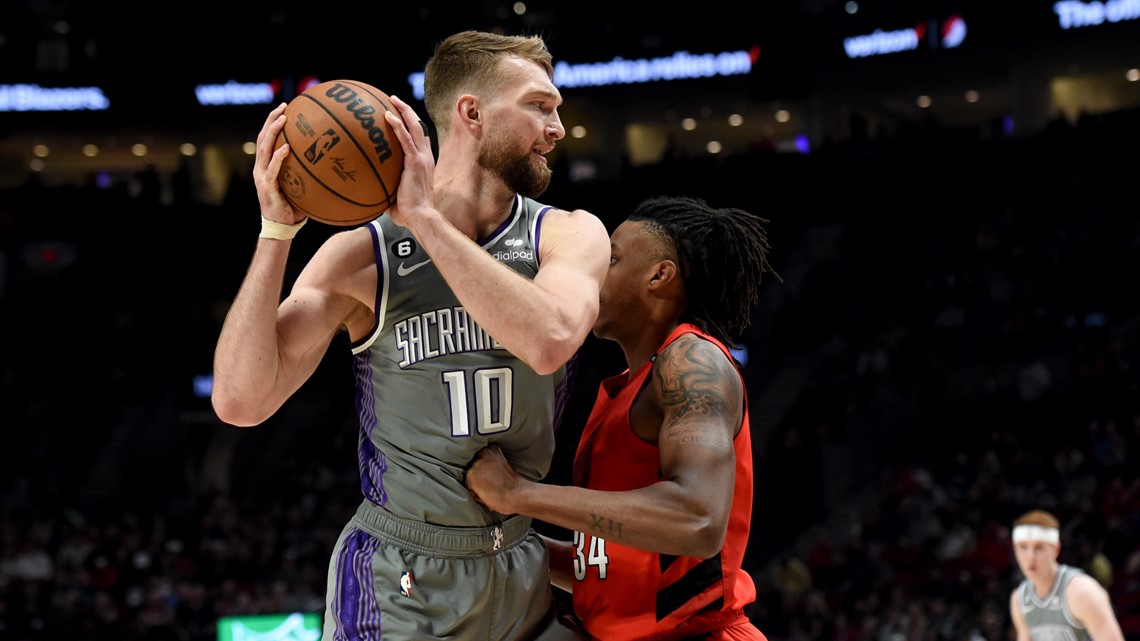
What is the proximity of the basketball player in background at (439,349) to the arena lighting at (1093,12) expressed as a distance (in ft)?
58.4

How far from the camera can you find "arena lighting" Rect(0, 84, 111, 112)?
23.4 meters

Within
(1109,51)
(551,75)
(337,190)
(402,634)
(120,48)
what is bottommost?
(402,634)

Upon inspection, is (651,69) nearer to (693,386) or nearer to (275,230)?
(693,386)

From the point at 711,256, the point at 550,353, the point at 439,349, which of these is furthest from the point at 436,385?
the point at 711,256

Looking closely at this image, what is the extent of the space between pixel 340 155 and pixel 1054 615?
21.8ft

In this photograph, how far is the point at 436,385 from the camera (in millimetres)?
3010

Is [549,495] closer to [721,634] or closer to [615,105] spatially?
[721,634]

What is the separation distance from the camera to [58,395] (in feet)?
64.8

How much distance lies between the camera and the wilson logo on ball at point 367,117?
8.91 ft

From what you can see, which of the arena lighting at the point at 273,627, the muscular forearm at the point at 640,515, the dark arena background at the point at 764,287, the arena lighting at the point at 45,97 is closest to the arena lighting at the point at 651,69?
the dark arena background at the point at 764,287

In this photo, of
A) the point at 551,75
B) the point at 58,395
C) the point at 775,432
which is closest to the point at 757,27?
the point at 775,432

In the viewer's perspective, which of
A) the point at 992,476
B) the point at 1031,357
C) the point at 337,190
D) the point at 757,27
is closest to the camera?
the point at 337,190

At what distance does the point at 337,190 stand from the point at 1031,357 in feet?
48.6

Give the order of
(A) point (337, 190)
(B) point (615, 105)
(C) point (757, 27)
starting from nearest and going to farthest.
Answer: (A) point (337, 190) → (C) point (757, 27) → (B) point (615, 105)
